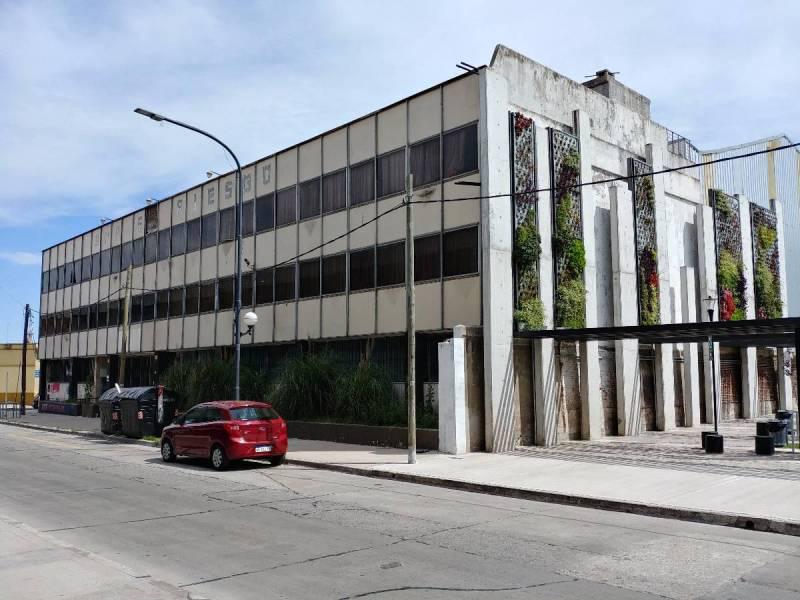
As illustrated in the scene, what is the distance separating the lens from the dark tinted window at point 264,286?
28.7m

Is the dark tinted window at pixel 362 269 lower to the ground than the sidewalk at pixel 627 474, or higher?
higher

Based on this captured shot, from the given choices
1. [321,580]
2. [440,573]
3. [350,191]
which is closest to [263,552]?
[321,580]

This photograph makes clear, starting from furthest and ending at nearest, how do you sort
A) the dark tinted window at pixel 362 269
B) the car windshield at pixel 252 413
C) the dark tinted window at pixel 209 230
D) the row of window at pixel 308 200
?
the dark tinted window at pixel 209 230
the dark tinted window at pixel 362 269
the row of window at pixel 308 200
the car windshield at pixel 252 413

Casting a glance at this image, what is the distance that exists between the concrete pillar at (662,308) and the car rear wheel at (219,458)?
15796 millimetres

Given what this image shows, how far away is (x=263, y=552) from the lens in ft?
27.6

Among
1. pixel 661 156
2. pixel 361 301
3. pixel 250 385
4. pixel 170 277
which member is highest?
pixel 661 156

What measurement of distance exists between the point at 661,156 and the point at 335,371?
50.1ft

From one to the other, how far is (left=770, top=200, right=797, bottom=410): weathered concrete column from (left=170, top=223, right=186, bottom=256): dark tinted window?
28487 mm

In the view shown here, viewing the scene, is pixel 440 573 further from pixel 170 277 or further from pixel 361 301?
pixel 170 277

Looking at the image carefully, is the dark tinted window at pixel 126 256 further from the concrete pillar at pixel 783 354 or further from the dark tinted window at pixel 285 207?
the concrete pillar at pixel 783 354

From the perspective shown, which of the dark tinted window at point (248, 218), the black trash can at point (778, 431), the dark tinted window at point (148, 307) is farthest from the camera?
the dark tinted window at point (148, 307)

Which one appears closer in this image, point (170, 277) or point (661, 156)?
point (661, 156)

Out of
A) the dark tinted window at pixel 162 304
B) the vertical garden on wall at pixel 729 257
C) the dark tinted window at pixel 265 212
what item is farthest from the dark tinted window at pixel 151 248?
the vertical garden on wall at pixel 729 257

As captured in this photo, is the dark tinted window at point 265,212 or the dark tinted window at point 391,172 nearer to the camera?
the dark tinted window at point 391,172
